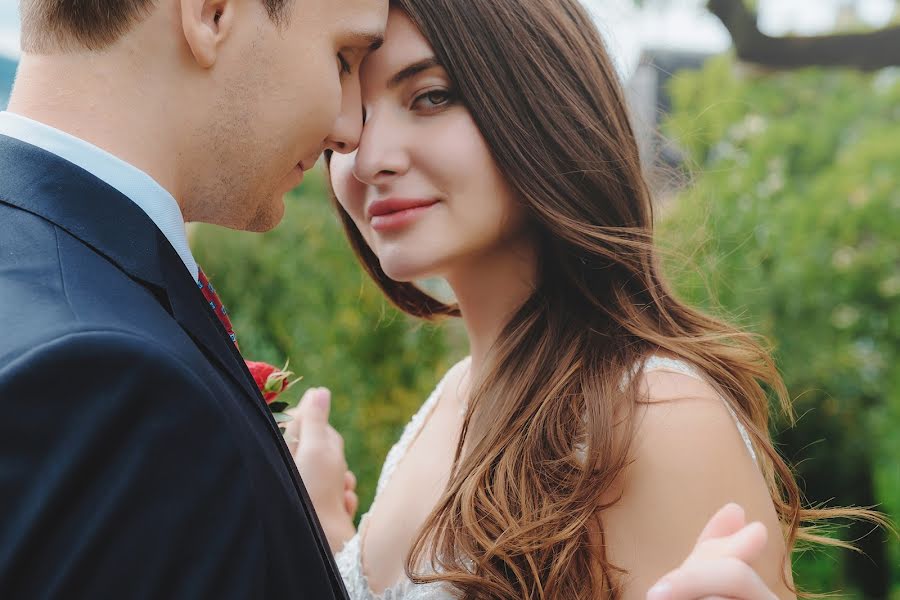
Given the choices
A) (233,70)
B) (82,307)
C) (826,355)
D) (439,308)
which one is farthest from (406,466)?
(826,355)

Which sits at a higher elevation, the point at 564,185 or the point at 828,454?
the point at 564,185

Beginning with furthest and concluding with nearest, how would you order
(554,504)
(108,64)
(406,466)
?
(406,466)
(554,504)
(108,64)

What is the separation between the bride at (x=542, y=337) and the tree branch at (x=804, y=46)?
3.92m

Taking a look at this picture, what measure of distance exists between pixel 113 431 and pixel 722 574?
2.82 ft

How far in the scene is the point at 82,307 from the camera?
1.35 metres

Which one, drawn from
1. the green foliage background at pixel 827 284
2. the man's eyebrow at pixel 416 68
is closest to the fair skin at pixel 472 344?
the man's eyebrow at pixel 416 68

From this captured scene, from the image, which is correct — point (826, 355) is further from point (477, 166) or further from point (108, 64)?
point (108, 64)

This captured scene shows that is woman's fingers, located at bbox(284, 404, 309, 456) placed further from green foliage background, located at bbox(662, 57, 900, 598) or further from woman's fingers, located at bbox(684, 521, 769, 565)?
green foliage background, located at bbox(662, 57, 900, 598)

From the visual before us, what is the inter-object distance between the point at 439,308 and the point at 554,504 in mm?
1410

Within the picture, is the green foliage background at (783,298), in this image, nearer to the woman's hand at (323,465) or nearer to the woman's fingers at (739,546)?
the woman's hand at (323,465)

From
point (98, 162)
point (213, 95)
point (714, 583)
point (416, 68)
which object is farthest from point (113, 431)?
point (416, 68)

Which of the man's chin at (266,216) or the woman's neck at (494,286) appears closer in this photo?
the man's chin at (266,216)

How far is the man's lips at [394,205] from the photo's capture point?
2.39 metres

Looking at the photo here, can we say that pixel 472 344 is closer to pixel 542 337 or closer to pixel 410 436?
pixel 542 337
